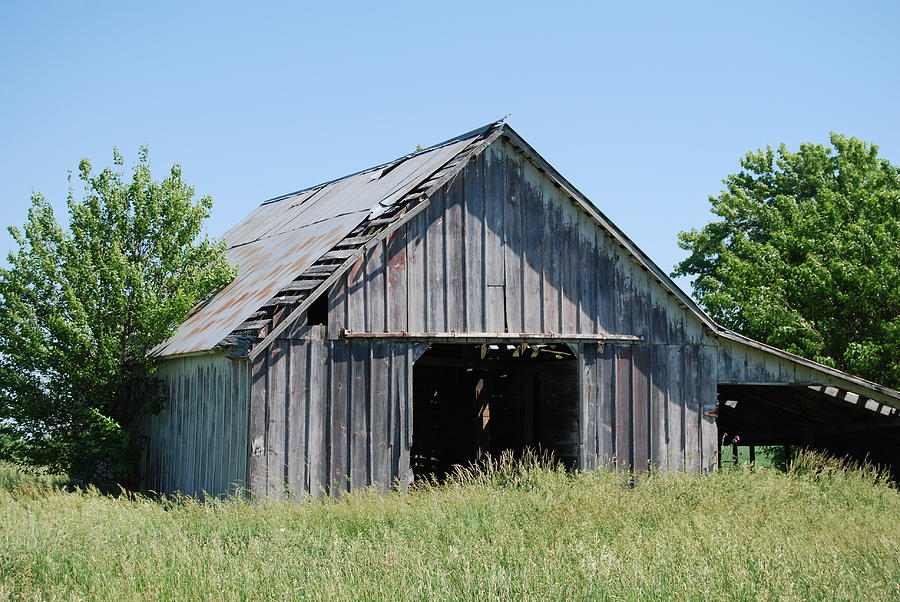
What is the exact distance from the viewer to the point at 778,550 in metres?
9.95

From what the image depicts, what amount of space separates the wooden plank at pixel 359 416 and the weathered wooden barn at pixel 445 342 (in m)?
0.02

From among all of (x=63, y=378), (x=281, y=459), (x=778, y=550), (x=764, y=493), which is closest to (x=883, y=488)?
(x=764, y=493)

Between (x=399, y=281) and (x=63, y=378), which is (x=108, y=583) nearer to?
(x=399, y=281)

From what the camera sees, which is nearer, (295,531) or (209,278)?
(295,531)

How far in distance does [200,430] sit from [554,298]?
5764 millimetres

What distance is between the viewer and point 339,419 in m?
14.0

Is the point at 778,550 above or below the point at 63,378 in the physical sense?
below

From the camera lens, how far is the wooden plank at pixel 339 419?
45.7 feet

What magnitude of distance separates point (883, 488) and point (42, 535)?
12229 mm

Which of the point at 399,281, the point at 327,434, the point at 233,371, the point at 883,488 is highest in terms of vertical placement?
the point at 399,281

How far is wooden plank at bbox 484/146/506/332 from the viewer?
15305 millimetres

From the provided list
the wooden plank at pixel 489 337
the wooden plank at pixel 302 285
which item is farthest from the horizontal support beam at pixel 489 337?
the wooden plank at pixel 302 285

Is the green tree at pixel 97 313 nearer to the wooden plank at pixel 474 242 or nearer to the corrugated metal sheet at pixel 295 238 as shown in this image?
the corrugated metal sheet at pixel 295 238

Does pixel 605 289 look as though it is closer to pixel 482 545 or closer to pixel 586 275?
pixel 586 275
